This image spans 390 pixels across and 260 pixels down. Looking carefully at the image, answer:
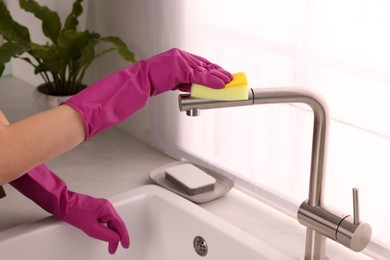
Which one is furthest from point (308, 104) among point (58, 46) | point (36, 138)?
point (58, 46)

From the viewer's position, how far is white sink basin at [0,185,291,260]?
1.21 metres

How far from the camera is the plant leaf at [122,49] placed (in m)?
1.64

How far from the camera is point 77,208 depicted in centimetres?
124

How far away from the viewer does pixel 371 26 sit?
3.62 ft

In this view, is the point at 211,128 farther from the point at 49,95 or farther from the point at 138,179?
the point at 49,95

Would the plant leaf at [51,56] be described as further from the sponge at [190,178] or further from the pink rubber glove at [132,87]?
the pink rubber glove at [132,87]

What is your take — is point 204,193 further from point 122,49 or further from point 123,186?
point 122,49

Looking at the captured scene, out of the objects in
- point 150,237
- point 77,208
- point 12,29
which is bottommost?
point 150,237

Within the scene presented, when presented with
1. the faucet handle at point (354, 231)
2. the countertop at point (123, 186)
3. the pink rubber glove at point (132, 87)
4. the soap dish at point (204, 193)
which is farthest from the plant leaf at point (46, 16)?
the faucet handle at point (354, 231)

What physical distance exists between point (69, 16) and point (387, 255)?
3.56ft

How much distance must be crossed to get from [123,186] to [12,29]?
1.88 feet

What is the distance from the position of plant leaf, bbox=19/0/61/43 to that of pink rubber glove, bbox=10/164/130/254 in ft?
2.02

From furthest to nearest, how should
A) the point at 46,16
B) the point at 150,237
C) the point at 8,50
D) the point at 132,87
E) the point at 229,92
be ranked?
the point at 46,16
the point at 8,50
the point at 150,237
the point at 132,87
the point at 229,92

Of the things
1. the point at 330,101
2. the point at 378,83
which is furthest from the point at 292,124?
the point at 378,83
